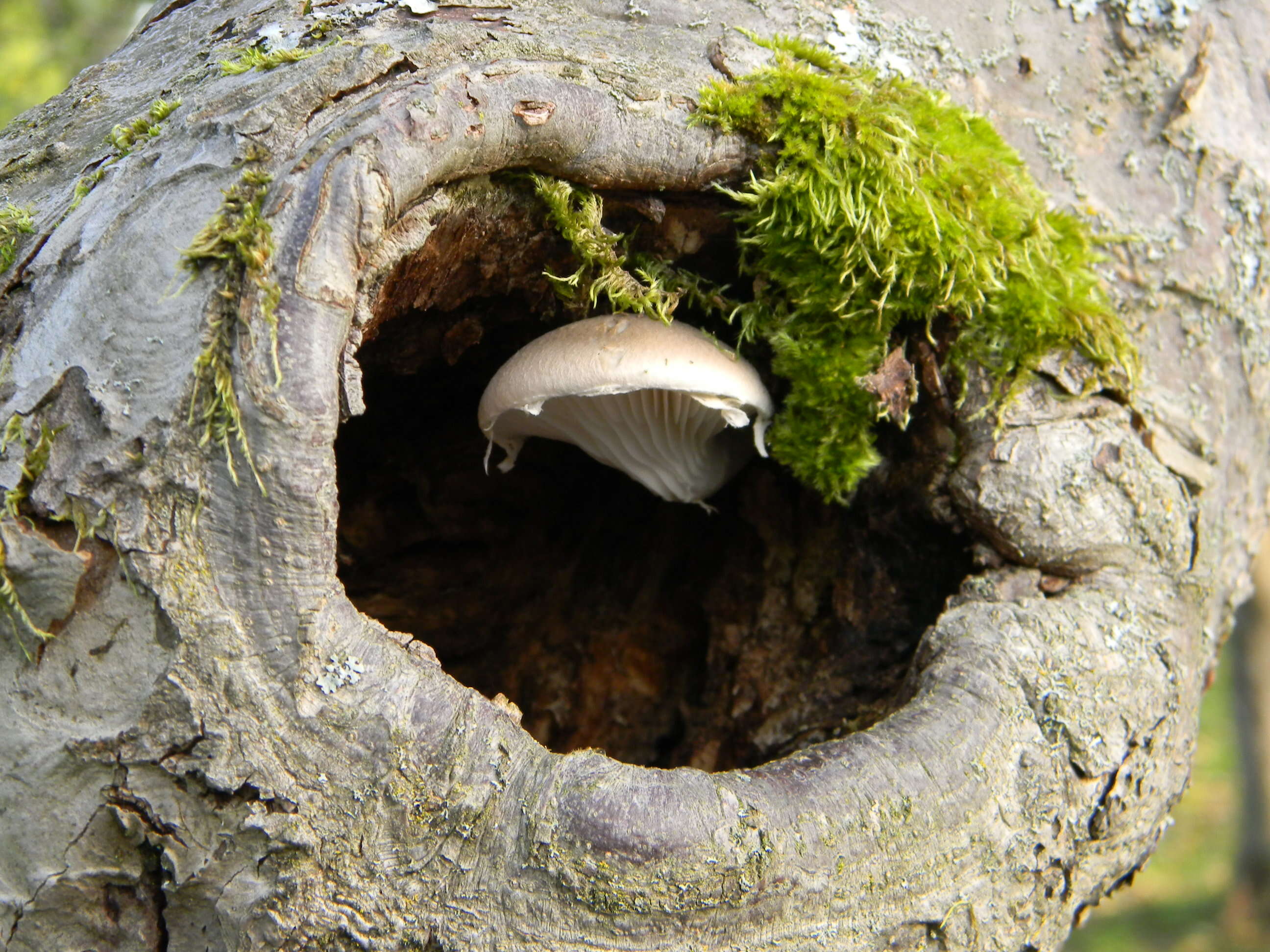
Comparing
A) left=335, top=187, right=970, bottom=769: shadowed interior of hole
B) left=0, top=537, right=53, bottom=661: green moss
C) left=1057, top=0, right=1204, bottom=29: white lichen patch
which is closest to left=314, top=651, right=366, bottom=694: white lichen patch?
left=0, top=537, right=53, bottom=661: green moss

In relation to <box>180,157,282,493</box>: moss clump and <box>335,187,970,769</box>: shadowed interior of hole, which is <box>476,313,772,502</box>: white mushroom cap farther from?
<box>180,157,282,493</box>: moss clump

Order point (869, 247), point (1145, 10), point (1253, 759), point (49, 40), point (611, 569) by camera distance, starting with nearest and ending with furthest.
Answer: point (869, 247) < point (1145, 10) < point (611, 569) < point (1253, 759) < point (49, 40)

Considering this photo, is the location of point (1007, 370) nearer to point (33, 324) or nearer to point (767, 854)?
point (767, 854)

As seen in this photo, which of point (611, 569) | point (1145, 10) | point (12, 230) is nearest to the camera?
point (12, 230)

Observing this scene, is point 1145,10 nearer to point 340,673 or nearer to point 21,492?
point 340,673

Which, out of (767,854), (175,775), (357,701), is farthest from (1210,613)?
(175,775)

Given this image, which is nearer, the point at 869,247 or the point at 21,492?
the point at 21,492

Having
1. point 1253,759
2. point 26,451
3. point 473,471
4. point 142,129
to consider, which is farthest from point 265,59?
point 1253,759
